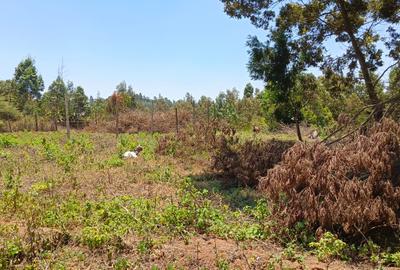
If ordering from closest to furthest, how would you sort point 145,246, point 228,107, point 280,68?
point 145,246 < point 280,68 < point 228,107

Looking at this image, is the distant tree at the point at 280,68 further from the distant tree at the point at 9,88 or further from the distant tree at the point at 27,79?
the distant tree at the point at 27,79

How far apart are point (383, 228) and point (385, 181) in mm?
660

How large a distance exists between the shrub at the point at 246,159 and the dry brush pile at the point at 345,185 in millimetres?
3047

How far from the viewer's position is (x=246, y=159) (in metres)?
9.52

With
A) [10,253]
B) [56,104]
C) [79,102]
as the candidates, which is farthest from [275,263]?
[79,102]

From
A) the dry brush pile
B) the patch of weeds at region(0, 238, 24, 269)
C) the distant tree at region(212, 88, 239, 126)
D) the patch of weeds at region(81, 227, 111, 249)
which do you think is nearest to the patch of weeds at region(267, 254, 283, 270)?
the dry brush pile

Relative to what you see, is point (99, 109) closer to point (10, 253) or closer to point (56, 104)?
point (56, 104)

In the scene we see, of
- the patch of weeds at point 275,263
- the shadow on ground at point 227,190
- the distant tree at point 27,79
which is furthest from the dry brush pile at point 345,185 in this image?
the distant tree at point 27,79

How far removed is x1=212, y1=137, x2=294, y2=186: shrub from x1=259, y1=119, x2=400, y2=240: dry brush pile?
→ 305cm

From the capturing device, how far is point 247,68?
Answer: 1614 centimetres

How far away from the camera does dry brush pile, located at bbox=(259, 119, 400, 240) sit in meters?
5.30

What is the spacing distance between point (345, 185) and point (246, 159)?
412cm

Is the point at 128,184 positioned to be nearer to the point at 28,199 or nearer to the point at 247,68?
the point at 28,199

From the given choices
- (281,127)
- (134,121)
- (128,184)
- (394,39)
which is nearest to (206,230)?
(128,184)
